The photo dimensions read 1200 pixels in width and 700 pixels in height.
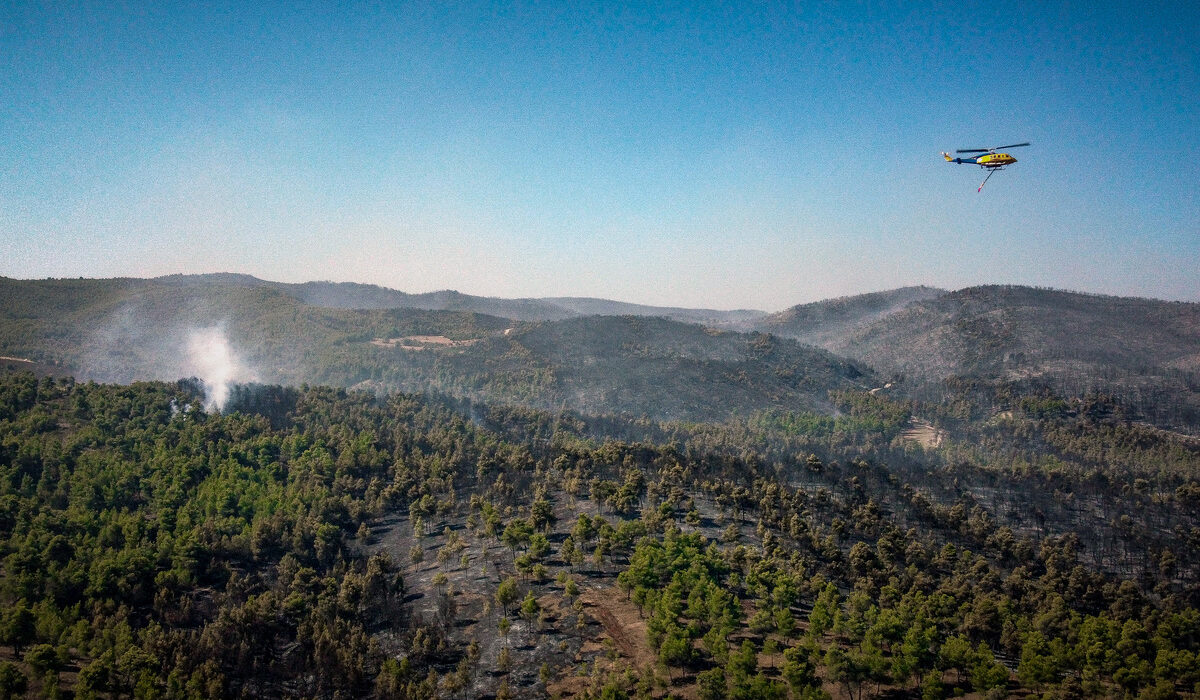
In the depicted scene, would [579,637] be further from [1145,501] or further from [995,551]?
[1145,501]

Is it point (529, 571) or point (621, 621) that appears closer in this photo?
point (621, 621)

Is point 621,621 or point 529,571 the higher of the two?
point 529,571

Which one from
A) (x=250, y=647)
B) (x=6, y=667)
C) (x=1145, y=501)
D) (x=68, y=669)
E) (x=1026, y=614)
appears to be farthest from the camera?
(x=1145, y=501)

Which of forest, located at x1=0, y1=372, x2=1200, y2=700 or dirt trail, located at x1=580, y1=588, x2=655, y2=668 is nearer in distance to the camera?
forest, located at x1=0, y1=372, x2=1200, y2=700

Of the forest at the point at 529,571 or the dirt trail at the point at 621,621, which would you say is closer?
the forest at the point at 529,571

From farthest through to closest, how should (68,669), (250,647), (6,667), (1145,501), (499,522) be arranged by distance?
1. (1145,501)
2. (499,522)
3. (250,647)
4. (68,669)
5. (6,667)

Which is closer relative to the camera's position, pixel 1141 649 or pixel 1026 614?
pixel 1141 649

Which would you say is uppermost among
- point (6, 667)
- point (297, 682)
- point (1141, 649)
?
point (1141, 649)

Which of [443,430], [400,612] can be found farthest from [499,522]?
[443,430]
